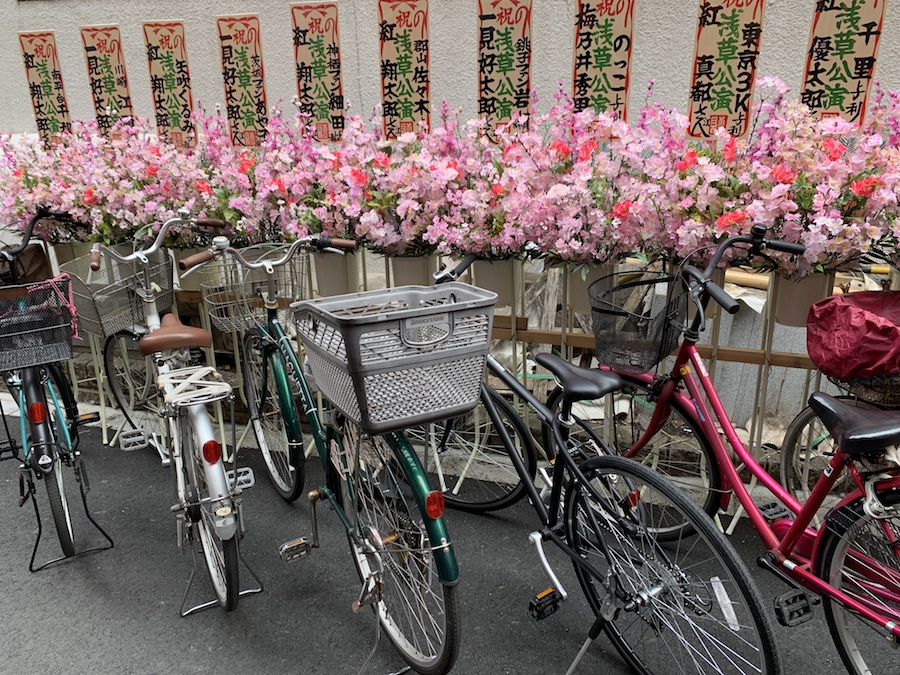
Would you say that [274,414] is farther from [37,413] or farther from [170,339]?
[37,413]

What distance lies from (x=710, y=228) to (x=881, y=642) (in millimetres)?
1668

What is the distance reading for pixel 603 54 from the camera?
3951 millimetres

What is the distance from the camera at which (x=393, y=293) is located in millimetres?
2291

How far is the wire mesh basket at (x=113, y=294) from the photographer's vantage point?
321cm

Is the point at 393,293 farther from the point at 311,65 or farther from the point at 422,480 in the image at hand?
the point at 311,65

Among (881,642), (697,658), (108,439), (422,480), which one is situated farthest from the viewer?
(108,439)

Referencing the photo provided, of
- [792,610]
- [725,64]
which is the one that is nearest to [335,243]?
[792,610]

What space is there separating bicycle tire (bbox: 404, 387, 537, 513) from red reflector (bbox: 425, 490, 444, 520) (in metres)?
0.99

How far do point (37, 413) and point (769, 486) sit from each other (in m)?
3.15

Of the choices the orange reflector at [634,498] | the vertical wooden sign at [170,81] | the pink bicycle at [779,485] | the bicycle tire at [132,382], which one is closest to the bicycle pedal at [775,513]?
the pink bicycle at [779,485]

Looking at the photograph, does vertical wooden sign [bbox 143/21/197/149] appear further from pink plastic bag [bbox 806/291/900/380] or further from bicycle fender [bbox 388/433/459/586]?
pink plastic bag [bbox 806/291/900/380]

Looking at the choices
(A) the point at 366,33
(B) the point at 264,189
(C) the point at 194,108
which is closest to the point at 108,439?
(B) the point at 264,189

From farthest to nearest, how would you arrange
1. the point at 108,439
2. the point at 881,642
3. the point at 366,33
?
the point at 366,33, the point at 108,439, the point at 881,642

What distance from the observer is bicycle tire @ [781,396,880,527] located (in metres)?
2.75
